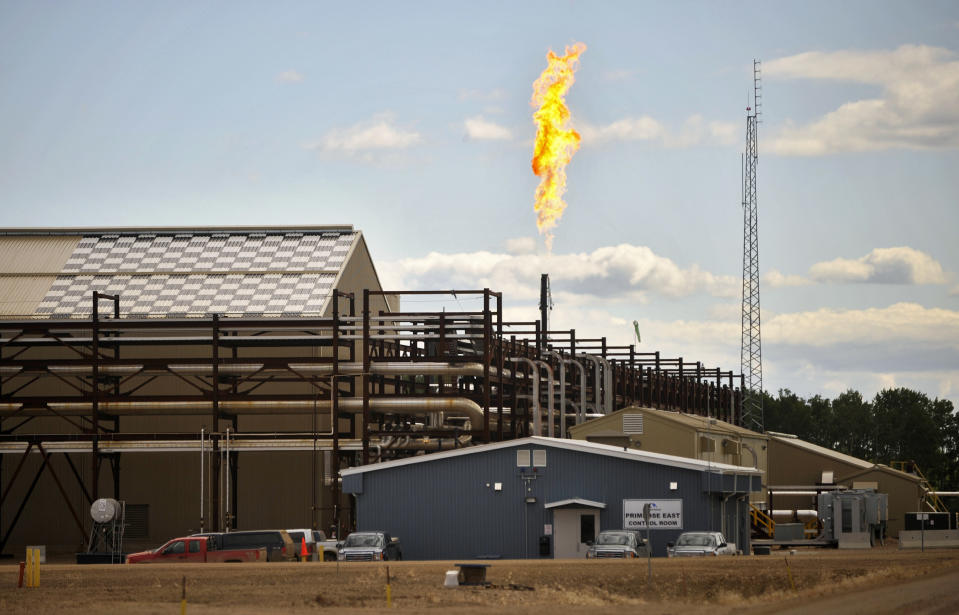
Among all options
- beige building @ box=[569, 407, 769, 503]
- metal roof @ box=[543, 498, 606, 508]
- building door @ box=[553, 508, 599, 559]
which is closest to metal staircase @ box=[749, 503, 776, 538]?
beige building @ box=[569, 407, 769, 503]

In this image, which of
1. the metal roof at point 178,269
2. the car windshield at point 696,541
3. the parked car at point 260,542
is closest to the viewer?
the car windshield at point 696,541

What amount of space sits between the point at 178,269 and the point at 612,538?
3725cm

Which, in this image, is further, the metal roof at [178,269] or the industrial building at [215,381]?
the metal roof at [178,269]

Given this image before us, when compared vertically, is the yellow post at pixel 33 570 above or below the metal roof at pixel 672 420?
below

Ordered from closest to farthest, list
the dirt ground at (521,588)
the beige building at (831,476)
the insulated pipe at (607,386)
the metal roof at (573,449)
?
1. the dirt ground at (521,588)
2. the metal roof at (573,449)
3. the beige building at (831,476)
4. the insulated pipe at (607,386)

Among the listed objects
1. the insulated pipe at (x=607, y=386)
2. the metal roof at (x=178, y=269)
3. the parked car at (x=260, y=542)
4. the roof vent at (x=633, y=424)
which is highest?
the metal roof at (x=178, y=269)

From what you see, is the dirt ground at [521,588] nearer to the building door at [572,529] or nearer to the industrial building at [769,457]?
the building door at [572,529]

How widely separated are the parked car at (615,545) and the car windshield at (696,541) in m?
1.71

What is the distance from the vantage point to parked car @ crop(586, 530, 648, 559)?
48.8 metres

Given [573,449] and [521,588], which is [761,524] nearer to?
[573,449]

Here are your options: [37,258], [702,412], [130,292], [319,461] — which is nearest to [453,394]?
[319,461]

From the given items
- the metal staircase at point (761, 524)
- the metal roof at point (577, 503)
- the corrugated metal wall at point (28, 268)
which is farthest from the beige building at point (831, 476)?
the corrugated metal wall at point (28, 268)

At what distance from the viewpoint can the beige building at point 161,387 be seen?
219 feet

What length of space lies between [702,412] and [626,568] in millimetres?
80927
